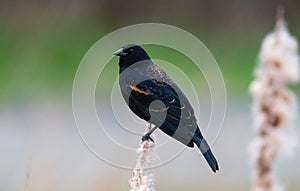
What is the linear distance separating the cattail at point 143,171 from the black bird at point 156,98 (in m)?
0.28

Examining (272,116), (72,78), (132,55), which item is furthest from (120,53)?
(72,78)

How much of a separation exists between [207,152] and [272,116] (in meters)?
0.82

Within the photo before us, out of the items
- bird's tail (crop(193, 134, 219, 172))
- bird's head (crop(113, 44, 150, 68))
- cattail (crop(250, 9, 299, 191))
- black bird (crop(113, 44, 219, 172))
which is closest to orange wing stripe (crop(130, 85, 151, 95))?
black bird (crop(113, 44, 219, 172))

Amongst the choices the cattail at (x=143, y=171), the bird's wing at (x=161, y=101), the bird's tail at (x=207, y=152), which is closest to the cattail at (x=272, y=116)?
the cattail at (x=143, y=171)

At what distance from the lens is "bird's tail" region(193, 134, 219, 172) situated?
1.70 m

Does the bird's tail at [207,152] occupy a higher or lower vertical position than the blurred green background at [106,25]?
lower

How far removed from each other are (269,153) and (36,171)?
8.42 feet

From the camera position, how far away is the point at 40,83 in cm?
630

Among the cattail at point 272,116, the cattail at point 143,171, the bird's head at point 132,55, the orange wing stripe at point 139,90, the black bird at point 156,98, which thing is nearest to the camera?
the cattail at point 272,116

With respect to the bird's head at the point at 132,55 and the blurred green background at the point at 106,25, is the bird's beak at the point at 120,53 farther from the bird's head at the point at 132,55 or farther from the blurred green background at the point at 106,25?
the blurred green background at the point at 106,25

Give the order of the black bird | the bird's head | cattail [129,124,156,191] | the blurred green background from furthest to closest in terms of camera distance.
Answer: the blurred green background
the bird's head
the black bird
cattail [129,124,156,191]

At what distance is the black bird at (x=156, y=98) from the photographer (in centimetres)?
191

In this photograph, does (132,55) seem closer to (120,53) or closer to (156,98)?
(120,53)

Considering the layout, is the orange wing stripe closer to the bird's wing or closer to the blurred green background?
the bird's wing
